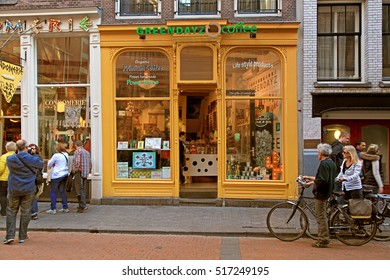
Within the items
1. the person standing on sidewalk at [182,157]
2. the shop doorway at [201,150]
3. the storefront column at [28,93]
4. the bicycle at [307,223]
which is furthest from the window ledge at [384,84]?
the storefront column at [28,93]

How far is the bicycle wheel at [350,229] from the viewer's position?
7812 millimetres

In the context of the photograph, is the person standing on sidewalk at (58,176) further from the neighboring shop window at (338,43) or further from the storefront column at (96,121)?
the neighboring shop window at (338,43)

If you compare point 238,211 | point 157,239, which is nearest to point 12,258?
point 157,239

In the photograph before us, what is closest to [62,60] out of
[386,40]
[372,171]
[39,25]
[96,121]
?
[39,25]

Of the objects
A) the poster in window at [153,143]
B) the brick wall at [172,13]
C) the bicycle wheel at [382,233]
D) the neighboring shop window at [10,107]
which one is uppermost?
the brick wall at [172,13]

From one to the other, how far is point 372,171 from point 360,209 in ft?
3.81

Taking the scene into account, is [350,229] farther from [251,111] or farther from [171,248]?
[251,111]

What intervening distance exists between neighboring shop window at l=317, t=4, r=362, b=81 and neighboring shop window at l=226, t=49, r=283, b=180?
1.39 m

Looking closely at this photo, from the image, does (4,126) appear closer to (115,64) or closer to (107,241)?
(115,64)

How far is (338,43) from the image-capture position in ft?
38.5

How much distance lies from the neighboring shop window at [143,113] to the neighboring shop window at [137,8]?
1.11 metres

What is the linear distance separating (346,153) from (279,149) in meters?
3.54

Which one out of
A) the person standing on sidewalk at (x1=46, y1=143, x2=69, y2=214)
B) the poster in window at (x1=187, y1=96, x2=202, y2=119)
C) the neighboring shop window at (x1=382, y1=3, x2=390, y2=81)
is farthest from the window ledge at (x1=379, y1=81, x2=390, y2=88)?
the person standing on sidewalk at (x1=46, y1=143, x2=69, y2=214)

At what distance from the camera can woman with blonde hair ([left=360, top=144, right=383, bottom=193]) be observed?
8.52 metres
